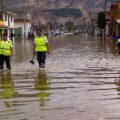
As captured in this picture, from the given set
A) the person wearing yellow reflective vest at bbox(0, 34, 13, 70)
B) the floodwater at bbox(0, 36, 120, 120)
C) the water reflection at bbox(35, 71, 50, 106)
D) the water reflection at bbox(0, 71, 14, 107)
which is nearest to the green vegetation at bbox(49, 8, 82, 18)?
the person wearing yellow reflective vest at bbox(0, 34, 13, 70)

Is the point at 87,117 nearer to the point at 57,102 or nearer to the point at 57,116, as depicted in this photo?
the point at 57,116

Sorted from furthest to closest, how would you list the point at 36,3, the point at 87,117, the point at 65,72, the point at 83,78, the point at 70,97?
the point at 36,3 → the point at 65,72 → the point at 83,78 → the point at 70,97 → the point at 87,117

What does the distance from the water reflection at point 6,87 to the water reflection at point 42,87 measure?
2.13 feet

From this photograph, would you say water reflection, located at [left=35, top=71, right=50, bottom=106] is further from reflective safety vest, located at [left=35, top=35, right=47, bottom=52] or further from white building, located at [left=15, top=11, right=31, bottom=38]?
white building, located at [left=15, top=11, right=31, bottom=38]

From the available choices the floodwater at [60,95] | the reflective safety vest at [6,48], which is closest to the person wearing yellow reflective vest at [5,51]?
the reflective safety vest at [6,48]

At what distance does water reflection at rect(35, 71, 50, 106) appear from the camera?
10.2 metres

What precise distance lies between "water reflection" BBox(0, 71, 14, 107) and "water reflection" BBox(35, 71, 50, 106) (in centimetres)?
65

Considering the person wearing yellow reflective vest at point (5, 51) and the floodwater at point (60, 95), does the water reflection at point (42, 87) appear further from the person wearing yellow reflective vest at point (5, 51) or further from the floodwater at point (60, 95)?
the person wearing yellow reflective vest at point (5, 51)

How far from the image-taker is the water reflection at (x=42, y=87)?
10.2 m

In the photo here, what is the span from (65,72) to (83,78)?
1948 millimetres

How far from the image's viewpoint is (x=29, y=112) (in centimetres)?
859

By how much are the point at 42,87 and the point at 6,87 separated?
946 millimetres

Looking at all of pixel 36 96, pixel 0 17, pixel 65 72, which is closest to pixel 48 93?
pixel 36 96

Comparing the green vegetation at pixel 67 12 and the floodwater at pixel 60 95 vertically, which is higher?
the green vegetation at pixel 67 12
